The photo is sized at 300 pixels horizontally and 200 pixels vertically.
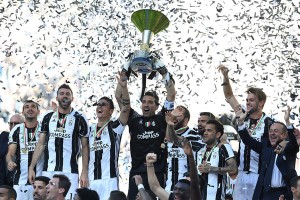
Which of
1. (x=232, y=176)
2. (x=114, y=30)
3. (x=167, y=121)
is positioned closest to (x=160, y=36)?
(x=114, y=30)

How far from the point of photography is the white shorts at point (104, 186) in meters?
13.0

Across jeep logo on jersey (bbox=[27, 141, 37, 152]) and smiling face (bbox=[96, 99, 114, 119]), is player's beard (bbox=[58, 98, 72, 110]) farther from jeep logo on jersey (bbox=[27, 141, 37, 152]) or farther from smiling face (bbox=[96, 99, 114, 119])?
jeep logo on jersey (bbox=[27, 141, 37, 152])

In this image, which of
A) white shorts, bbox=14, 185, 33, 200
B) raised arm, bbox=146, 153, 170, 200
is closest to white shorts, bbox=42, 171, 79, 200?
white shorts, bbox=14, 185, 33, 200

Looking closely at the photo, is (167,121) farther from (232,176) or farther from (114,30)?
(114,30)

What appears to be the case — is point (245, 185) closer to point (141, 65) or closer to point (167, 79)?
point (167, 79)

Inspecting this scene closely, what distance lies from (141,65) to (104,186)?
164cm

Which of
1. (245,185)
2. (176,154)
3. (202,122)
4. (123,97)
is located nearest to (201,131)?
(202,122)

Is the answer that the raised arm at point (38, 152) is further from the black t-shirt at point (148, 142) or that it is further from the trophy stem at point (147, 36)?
the trophy stem at point (147, 36)

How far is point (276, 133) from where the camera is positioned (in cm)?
1180

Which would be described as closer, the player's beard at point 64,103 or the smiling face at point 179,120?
the smiling face at point 179,120

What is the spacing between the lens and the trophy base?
1253 cm

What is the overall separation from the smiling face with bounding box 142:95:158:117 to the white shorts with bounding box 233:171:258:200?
1.34 m

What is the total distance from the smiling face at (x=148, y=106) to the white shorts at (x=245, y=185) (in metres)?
1.34

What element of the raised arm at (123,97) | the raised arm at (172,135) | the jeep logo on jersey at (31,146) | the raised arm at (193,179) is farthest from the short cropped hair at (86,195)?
the jeep logo on jersey at (31,146)
